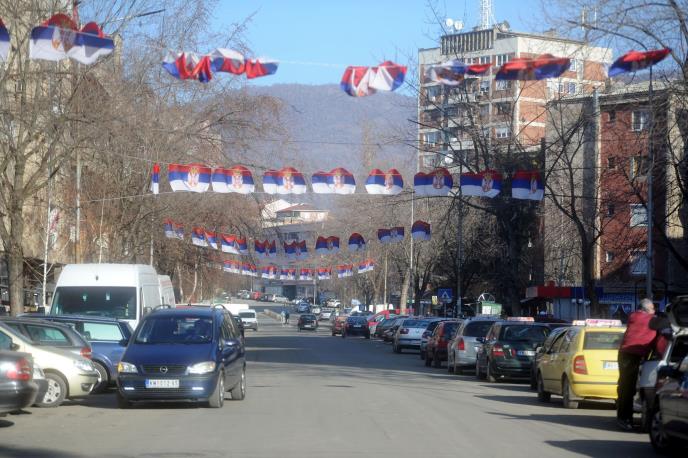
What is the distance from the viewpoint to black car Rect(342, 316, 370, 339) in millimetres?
67525

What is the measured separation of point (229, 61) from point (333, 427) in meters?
6.59

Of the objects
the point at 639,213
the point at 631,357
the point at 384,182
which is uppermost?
the point at 384,182

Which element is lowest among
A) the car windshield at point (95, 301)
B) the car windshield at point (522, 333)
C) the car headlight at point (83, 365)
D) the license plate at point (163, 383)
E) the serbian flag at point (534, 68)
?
the license plate at point (163, 383)

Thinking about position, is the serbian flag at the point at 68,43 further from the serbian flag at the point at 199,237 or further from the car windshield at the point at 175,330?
the serbian flag at the point at 199,237

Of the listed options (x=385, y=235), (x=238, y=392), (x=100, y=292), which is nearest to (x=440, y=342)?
(x=100, y=292)

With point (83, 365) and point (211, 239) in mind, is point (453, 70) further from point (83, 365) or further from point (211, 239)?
point (211, 239)

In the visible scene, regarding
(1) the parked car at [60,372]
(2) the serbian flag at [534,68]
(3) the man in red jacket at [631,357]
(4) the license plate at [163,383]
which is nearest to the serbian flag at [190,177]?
(1) the parked car at [60,372]

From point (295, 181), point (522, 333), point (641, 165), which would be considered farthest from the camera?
point (295, 181)

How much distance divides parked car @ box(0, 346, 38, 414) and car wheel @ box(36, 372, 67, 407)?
139 inches

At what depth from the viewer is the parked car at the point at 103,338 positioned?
69.2ft

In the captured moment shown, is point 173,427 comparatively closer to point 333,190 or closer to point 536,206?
point 333,190

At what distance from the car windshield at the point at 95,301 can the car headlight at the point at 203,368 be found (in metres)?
8.70

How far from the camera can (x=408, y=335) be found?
45625 millimetres

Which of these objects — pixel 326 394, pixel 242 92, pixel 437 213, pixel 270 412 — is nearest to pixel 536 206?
pixel 242 92
